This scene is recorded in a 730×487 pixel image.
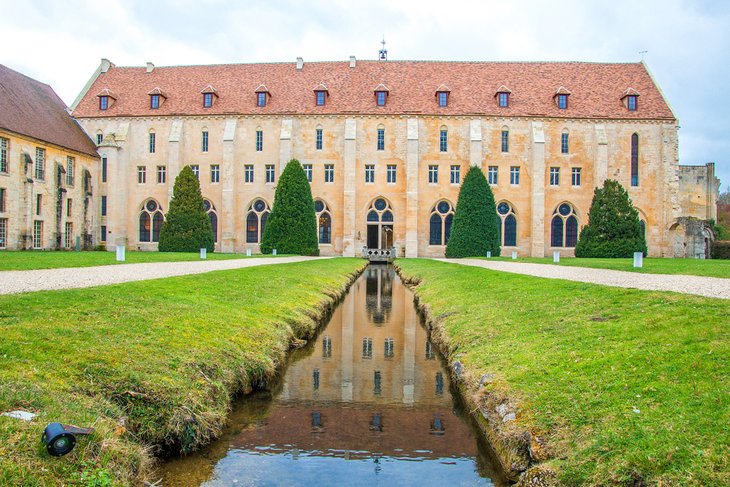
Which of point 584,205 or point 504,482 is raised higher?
point 584,205

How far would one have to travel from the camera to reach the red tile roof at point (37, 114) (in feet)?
127

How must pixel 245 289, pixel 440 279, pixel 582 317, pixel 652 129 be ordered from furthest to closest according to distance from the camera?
pixel 652 129, pixel 440 279, pixel 245 289, pixel 582 317

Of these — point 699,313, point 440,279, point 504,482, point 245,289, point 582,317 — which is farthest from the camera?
point 440,279

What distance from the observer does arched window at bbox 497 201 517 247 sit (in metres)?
48.6

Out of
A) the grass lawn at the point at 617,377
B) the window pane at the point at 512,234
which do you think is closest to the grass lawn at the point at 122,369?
the grass lawn at the point at 617,377

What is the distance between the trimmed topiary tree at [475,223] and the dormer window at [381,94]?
11.2 metres

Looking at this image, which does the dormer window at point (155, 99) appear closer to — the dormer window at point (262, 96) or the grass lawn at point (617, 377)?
the dormer window at point (262, 96)

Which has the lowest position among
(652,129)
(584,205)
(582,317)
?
(582,317)

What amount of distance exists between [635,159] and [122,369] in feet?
164

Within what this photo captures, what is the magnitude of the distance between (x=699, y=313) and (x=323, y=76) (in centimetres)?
4639

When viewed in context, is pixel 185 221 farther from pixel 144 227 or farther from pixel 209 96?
pixel 209 96

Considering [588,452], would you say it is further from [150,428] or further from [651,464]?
[150,428]

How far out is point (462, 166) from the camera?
48.4 m

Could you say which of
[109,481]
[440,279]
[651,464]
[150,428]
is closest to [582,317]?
[651,464]
